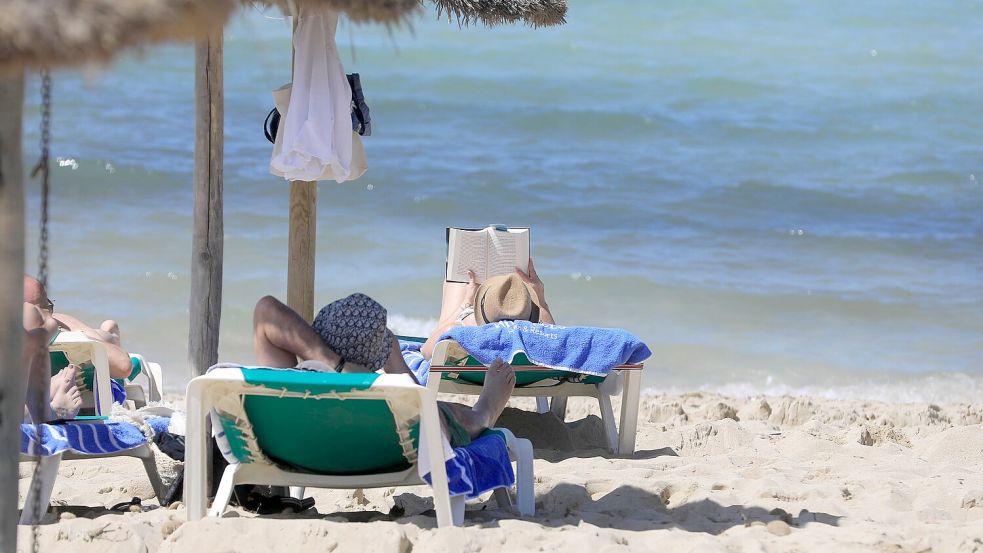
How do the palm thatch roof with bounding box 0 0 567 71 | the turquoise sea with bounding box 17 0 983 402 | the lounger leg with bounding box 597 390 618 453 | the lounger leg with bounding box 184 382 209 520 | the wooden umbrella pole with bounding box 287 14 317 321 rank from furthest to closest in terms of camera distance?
the turquoise sea with bounding box 17 0 983 402 → the lounger leg with bounding box 597 390 618 453 → the wooden umbrella pole with bounding box 287 14 317 321 → the lounger leg with bounding box 184 382 209 520 → the palm thatch roof with bounding box 0 0 567 71

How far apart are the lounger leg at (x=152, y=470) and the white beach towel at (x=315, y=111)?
4.12 ft

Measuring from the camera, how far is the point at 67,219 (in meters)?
12.4

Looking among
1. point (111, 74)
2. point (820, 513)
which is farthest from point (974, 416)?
point (111, 74)

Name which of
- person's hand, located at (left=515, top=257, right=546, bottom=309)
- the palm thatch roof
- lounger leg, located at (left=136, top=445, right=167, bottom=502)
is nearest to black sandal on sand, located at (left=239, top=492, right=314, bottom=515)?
lounger leg, located at (left=136, top=445, right=167, bottom=502)

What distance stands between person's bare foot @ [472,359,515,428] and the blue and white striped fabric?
1.12m

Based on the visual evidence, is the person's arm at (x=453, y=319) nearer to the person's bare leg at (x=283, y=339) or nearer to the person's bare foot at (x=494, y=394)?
the person's bare foot at (x=494, y=394)

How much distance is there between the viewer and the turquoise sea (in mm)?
8945

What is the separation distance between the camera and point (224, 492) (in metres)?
3.50

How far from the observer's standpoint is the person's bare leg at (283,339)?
3.59m

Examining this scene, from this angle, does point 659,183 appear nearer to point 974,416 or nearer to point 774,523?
point 974,416

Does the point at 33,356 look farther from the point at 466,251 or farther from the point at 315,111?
the point at 466,251

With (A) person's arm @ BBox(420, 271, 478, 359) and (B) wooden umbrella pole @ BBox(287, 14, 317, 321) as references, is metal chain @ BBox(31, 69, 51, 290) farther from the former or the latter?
(A) person's arm @ BBox(420, 271, 478, 359)

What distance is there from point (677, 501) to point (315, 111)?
2043 millimetres

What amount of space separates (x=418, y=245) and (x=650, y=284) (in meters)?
2.56
